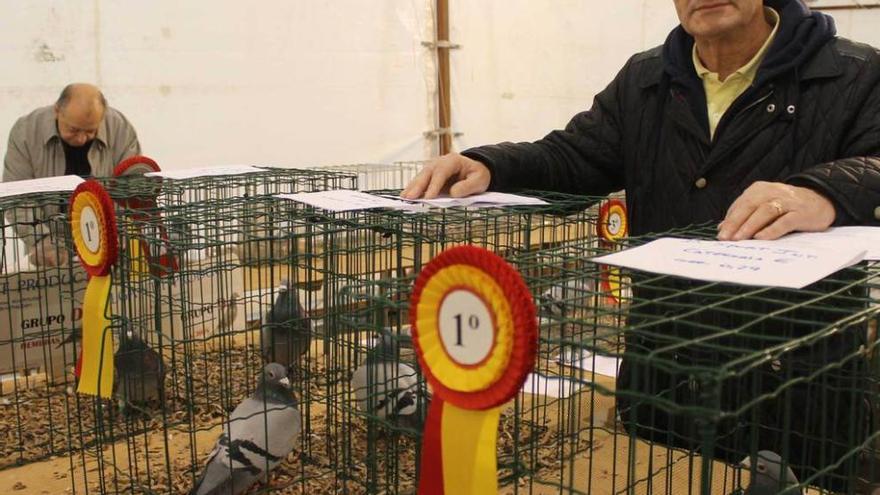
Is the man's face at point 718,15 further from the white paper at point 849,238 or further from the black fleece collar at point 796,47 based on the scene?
the white paper at point 849,238

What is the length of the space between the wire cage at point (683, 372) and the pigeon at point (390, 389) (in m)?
0.02

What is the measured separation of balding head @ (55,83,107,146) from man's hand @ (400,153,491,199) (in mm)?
1504

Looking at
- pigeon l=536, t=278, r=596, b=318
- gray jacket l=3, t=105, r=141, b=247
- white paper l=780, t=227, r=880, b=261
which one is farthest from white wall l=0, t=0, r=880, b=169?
white paper l=780, t=227, r=880, b=261

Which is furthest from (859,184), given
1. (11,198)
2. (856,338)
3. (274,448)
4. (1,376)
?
(1,376)

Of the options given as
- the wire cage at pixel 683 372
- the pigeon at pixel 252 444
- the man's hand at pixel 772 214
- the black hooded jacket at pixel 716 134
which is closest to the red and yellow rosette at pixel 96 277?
the pigeon at pixel 252 444

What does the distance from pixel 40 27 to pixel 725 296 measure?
113 inches

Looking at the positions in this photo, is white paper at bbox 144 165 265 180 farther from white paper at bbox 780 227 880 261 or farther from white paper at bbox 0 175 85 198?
white paper at bbox 780 227 880 261

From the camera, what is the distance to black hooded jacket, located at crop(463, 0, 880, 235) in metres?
1.38

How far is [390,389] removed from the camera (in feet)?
3.78

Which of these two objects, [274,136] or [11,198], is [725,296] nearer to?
[11,198]

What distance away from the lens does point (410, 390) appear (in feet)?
3.74

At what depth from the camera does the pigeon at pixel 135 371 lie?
1540 mm

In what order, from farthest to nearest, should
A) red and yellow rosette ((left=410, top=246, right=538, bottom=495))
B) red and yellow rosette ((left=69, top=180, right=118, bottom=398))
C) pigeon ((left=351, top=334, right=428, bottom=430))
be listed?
red and yellow rosette ((left=69, top=180, right=118, bottom=398)) < pigeon ((left=351, top=334, right=428, bottom=430)) < red and yellow rosette ((left=410, top=246, right=538, bottom=495))

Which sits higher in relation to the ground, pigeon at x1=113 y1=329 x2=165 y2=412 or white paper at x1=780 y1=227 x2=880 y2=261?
white paper at x1=780 y1=227 x2=880 y2=261
